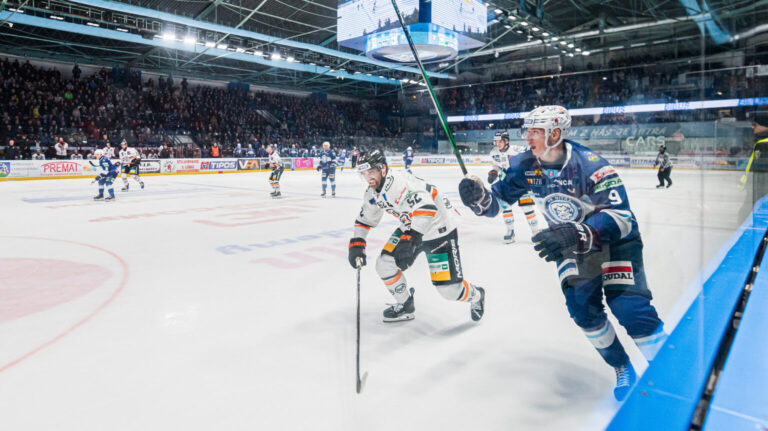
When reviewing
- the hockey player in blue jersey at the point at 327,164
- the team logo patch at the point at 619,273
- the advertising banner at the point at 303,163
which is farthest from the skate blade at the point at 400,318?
the advertising banner at the point at 303,163

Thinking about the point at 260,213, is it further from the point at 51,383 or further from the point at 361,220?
the point at 51,383

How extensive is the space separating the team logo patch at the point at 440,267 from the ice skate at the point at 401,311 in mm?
362

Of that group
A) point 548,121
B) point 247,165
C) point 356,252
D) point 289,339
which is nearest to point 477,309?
point 356,252

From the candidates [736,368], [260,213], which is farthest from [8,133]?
[736,368]

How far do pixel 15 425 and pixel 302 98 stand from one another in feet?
108

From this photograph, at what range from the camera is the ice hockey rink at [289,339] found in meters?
1.92

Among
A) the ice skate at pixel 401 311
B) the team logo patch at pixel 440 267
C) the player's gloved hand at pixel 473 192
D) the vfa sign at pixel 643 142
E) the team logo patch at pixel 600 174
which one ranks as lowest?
the ice skate at pixel 401 311

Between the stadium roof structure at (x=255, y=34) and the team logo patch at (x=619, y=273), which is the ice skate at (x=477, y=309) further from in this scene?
the stadium roof structure at (x=255, y=34)

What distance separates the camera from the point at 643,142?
4465 mm

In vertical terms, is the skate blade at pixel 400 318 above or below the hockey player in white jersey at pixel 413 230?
below

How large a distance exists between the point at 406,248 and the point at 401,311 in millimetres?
488

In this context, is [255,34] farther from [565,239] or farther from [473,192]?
[565,239]

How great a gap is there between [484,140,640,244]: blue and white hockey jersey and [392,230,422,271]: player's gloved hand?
89 centimetres

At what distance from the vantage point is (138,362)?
2.40 meters
